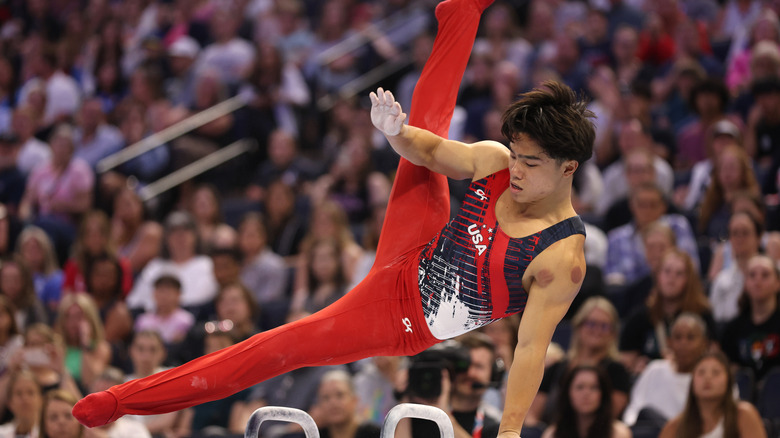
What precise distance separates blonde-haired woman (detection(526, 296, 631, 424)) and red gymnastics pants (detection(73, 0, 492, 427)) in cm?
185

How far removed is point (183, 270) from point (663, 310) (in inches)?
146

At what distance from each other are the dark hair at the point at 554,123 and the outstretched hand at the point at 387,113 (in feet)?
1.23

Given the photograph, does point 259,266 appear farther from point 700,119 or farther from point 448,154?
point 448,154

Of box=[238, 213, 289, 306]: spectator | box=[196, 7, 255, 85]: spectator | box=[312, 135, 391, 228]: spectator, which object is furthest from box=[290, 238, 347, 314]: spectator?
box=[196, 7, 255, 85]: spectator

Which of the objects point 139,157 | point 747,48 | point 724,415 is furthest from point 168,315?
point 747,48

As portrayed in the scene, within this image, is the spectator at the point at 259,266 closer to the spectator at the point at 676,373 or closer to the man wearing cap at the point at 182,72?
the man wearing cap at the point at 182,72

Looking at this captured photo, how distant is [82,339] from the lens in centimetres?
654

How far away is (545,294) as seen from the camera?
3.28m

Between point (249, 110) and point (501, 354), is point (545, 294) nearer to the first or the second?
point (501, 354)

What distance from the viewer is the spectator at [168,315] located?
22.6 ft

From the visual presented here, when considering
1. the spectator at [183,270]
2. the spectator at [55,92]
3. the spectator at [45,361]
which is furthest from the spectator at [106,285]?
the spectator at [55,92]

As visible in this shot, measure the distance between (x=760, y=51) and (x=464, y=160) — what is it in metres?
4.61

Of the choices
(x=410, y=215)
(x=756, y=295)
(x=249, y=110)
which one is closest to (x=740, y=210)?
(x=756, y=295)

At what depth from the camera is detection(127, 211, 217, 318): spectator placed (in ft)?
24.8
